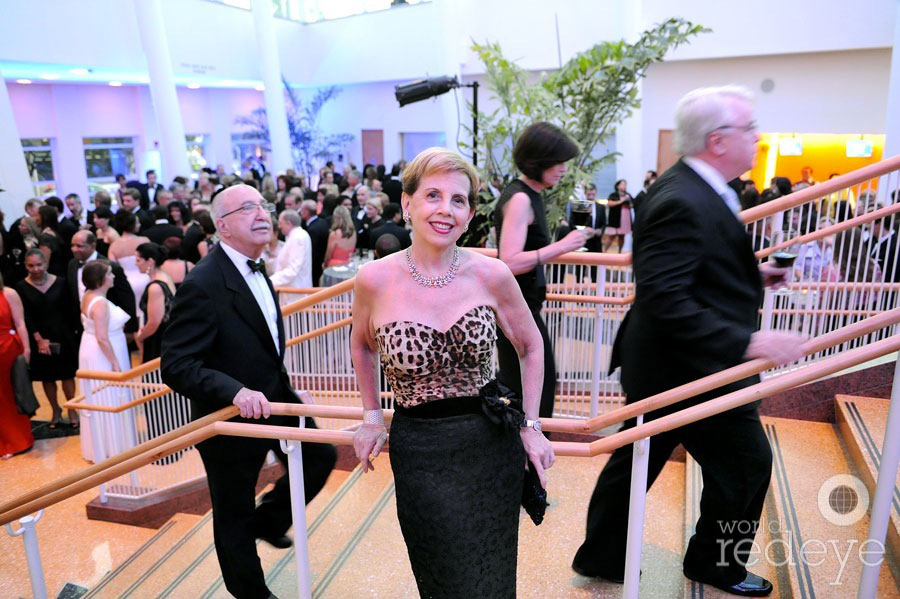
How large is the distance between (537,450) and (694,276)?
747 millimetres

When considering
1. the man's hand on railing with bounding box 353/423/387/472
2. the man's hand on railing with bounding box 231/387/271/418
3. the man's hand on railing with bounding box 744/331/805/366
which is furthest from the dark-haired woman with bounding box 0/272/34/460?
the man's hand on railing with bounding box 744/331/805/366

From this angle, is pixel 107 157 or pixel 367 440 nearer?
pixel 367 440

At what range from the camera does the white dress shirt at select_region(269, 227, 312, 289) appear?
22.5 ft

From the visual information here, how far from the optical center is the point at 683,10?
1330cm

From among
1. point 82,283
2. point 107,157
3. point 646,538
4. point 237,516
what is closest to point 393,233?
point 82,283

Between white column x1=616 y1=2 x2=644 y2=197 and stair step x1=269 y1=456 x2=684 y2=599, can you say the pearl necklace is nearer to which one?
stair step x1=269 y1=456 x2=684 y2=599

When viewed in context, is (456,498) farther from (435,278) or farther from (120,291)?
(120,291)

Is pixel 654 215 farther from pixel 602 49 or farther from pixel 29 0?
pixel 29 0

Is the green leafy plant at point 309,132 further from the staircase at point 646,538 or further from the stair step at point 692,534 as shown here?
the stair step at point 692,534

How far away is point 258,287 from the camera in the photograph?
2.91 m

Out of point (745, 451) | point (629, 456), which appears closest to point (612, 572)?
point (629, 456)

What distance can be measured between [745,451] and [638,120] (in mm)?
11528

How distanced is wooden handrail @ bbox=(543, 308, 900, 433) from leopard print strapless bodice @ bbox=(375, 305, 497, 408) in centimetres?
38

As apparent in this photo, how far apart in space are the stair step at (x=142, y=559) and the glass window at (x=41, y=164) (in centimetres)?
1495
